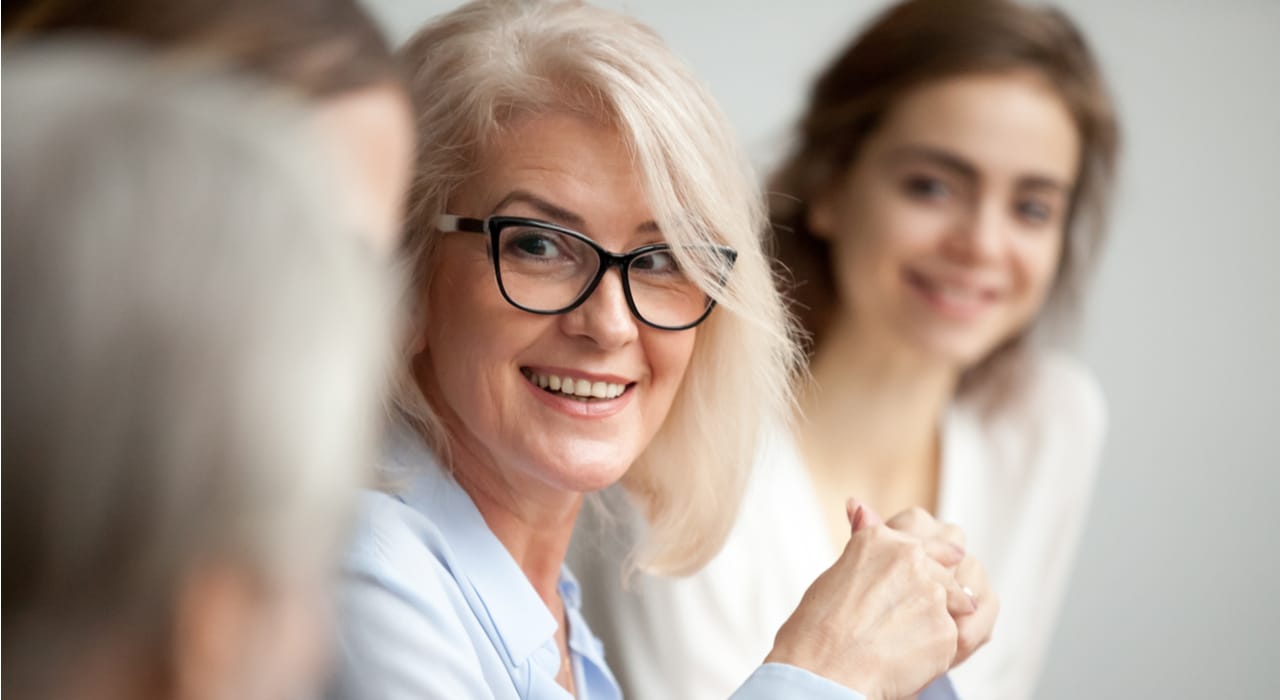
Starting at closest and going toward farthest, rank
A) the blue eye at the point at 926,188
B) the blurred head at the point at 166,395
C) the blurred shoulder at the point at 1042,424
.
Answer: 1. the blurred head at the point at 166,395
2. the blue eye at the point at 926,188
3. the blurred shoulder at the point at 1042,424

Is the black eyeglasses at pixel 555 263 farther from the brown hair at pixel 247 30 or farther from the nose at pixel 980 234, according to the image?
the nose at pixel 980 234

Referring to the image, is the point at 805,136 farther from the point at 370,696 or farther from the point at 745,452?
the point at 370,696

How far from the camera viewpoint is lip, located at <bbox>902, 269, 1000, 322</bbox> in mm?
1867

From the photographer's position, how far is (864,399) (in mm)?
1973

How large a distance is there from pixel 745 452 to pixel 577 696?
323 mm

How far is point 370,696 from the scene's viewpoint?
38.4 inches

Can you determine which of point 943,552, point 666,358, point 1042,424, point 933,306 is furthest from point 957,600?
point 1042,424

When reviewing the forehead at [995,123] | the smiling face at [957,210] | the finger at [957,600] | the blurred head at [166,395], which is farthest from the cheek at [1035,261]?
the blurred head at [166,395]

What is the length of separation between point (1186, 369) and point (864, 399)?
3.44ft

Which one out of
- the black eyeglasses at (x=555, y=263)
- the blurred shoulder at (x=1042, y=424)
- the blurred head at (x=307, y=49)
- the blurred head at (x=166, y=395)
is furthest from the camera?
the blurred shoulder at (x=1042, y=424)

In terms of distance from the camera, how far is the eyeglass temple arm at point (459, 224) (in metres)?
1.10

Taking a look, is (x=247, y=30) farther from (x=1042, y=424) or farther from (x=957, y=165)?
(x=1042, y=424)

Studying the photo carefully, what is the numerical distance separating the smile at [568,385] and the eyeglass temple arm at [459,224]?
0.14m

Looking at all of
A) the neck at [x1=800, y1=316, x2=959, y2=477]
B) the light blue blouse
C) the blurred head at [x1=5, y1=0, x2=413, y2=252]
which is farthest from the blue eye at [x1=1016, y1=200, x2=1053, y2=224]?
the blurred head at [x1=5, y1=0, x2=413, y2=252]
